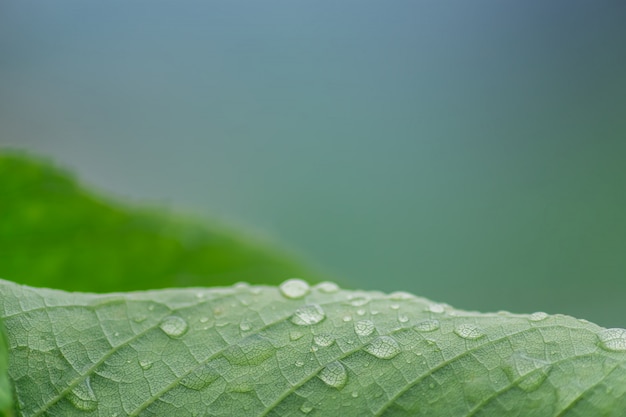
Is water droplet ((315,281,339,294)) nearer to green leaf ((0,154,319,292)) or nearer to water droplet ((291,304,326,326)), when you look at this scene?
water droplet ((291,304,326,326))

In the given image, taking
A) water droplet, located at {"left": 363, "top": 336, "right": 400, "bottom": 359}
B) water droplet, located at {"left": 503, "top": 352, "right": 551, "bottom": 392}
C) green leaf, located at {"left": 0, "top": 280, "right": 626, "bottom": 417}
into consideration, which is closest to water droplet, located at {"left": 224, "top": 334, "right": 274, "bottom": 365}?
green leaf, located at {"left": 0, "top": 280, "right": 626, "bottom": 417}

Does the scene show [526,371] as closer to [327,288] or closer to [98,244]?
[327,288]

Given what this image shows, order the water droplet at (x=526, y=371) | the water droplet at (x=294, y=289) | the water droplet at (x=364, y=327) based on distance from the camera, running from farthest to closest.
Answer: the water droplet at (x=294, y=289) → the water droplet at (x=364, y=327) → the water droplet at (x=526, y=371)

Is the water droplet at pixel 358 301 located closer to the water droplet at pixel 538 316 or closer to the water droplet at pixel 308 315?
the water droplet at pixel 308 315

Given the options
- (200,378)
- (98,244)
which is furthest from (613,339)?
(98,244)

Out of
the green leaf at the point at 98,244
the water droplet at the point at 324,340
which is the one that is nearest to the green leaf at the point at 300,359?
the water droplet at the point at 324,340

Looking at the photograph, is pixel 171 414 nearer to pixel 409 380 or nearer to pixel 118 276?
pixel 409 380
